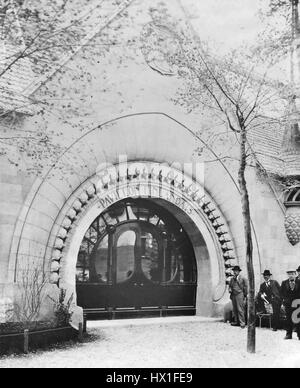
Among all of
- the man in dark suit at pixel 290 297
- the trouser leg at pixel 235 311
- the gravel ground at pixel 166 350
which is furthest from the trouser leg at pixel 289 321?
the trouser leg at pixel 235 311

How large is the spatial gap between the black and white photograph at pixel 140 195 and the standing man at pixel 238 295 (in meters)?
0.05

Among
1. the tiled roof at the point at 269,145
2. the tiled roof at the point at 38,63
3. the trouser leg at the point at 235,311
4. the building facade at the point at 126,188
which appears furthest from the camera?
the tiled roof at the point at 269,145

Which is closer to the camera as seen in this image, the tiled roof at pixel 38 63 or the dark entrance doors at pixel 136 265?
the tiled roof at pixel 38 63

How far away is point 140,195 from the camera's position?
469 inches

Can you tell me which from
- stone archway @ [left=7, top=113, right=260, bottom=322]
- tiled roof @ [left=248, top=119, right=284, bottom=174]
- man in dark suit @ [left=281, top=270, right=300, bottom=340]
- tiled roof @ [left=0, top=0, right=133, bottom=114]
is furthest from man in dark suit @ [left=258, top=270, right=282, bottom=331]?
tiled roof @ [left=0, top=0, right=133, bottom=114]

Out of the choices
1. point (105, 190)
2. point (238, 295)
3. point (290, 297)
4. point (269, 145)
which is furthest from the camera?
point (269, 145)

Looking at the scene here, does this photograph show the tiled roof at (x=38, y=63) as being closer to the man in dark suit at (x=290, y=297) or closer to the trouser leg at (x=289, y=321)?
the man in dark suit at (x=290, y=297)

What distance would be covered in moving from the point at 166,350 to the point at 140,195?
13.0 ft

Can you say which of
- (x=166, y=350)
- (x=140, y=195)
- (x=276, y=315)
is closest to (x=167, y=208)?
(x=140, y=195)

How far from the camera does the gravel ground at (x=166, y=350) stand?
784 centimetres

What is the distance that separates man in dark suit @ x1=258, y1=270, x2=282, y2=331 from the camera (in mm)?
11688

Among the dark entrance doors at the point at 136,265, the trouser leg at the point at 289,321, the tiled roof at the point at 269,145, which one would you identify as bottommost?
the trouser leg at the point at 289,321

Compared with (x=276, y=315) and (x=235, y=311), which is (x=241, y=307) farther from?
(x=276, y=315)
